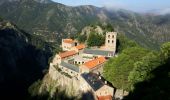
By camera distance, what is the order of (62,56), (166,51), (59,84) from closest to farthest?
(166,51), (59,84), (62,56)

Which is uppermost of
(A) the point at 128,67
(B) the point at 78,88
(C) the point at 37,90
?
(A) the point at 128,67

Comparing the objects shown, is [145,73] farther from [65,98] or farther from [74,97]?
[65,98]

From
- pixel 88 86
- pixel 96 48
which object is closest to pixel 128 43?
pixel 96 48

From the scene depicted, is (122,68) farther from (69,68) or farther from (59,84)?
(59,84)

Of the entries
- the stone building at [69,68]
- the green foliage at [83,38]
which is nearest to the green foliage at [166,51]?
the stone building at [69,68]

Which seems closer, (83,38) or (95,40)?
(95,40)

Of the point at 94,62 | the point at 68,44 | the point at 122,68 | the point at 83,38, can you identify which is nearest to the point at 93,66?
the point at 94,62

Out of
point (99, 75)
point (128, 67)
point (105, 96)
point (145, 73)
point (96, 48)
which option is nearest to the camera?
point (145, 73)
